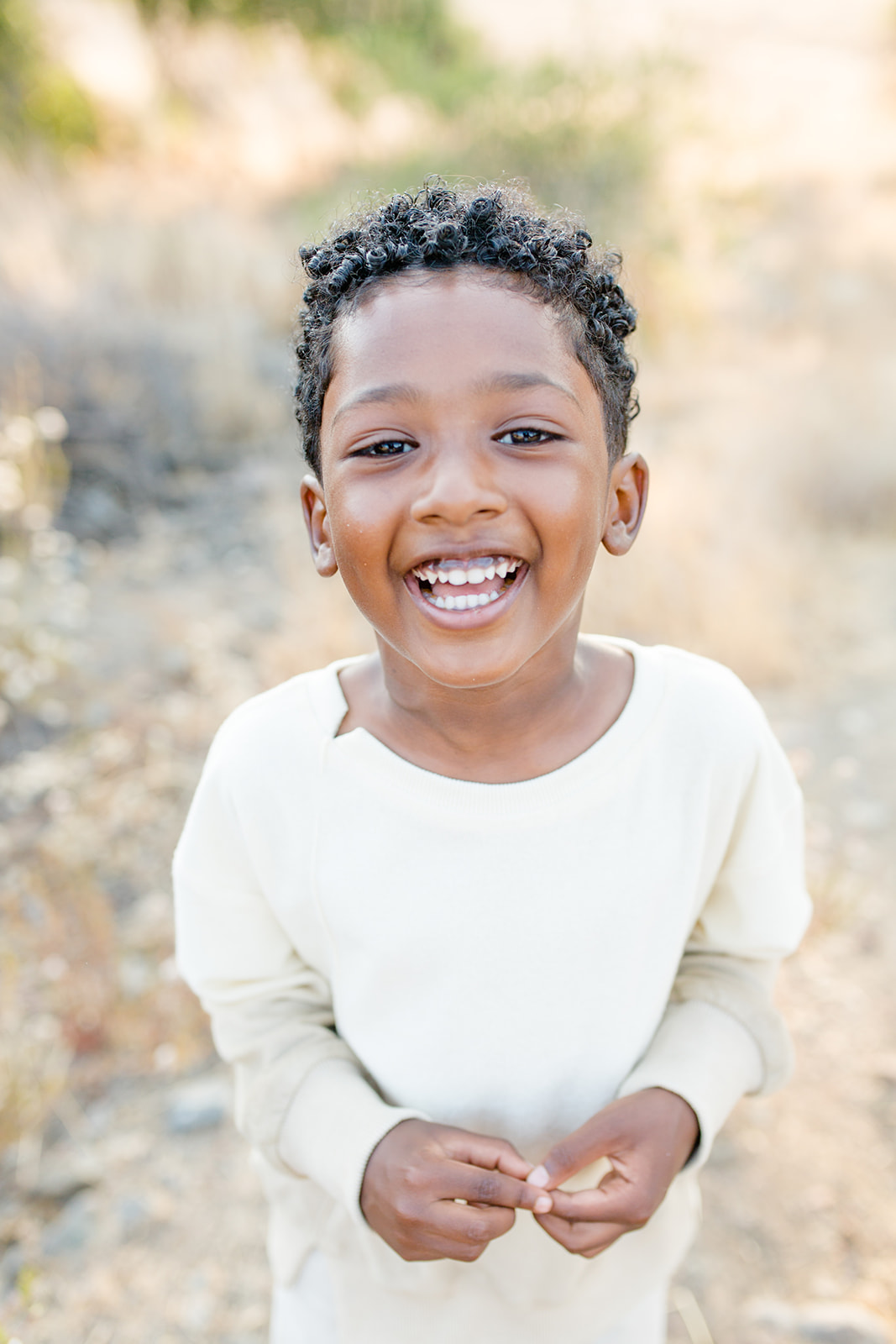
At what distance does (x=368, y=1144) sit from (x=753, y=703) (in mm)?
662

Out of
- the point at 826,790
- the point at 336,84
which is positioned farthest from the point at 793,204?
the point at 826,790

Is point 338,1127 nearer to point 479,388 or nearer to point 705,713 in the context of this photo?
point 705,713

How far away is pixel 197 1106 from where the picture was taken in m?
1.98

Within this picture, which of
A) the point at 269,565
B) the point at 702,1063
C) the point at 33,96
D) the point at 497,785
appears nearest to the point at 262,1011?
the point at 497,785

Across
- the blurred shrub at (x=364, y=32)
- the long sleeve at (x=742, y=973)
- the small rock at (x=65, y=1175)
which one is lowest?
the small rock at (x=65, y=1175)

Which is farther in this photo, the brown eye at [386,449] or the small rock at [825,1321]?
the small rock at [825,1321]

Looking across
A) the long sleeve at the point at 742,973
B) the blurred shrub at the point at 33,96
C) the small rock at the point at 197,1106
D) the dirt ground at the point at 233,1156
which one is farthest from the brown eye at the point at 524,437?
the blurred shrub at the point at 33,96

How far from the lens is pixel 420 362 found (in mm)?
858

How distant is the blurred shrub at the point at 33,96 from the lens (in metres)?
10.6

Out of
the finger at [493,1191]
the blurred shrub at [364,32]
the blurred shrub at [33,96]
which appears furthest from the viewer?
the blurred shrub at [364,32]

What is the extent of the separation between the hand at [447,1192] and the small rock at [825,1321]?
0.93m

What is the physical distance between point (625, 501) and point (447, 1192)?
0.77m

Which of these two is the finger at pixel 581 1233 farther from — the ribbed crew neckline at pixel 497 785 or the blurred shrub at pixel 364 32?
the blurred shrub at pixel 364 32

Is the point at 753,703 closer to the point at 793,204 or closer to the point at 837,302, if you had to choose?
the point at 837,302
